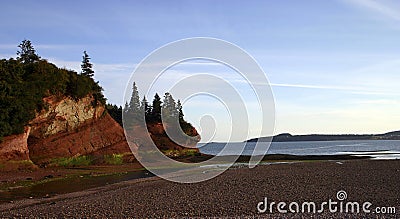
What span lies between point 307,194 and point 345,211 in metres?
4.63

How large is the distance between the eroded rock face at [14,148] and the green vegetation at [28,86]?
0.65m

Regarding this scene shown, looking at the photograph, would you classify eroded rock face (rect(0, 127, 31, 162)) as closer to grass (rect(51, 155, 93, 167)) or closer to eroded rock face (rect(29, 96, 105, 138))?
eroded rock face (rect(29, 96, 105, 138))

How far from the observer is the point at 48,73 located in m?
46.6

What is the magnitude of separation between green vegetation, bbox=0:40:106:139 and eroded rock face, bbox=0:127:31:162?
0.65 meters

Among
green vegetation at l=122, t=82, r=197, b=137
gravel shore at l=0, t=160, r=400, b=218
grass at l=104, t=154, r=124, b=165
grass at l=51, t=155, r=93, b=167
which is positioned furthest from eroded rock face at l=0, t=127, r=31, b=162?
green vegetation at l=122, t=82, r=197, b=137

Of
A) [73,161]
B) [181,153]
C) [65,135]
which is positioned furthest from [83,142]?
[181,153]

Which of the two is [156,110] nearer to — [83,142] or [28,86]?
[83,142]

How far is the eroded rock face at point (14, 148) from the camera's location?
38.3m

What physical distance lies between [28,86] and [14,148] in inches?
265

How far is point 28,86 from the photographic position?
42.7m

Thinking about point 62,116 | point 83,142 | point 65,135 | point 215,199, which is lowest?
point 215,199

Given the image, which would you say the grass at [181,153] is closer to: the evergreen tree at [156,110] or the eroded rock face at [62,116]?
the evergreen tree at [156,110]

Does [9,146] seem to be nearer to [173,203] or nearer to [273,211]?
[173,203]

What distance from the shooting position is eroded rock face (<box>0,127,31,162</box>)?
126ft
